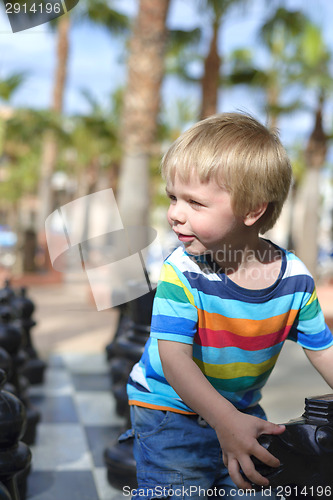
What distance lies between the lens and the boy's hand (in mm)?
1000

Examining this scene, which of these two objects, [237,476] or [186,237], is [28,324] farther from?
[237,476]

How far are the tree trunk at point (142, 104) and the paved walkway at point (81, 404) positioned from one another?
1590 mm

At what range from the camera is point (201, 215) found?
1217 mm

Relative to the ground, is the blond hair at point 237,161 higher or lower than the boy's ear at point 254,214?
higher

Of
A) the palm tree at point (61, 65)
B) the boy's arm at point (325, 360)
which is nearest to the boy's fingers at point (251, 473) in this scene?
the boy's arm at point (325, 360)

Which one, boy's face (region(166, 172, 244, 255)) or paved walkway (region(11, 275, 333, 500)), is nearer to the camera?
boy's face (region(166, 172, 244, 255))

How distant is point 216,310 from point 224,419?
0.24 meters

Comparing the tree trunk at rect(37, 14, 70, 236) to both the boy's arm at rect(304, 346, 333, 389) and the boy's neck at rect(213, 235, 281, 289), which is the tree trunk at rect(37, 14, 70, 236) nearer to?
the boy's neck at rect(213, 235, 281, 289)

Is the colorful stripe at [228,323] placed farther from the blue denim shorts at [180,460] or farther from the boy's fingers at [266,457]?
the boy's fingers at [266,457]

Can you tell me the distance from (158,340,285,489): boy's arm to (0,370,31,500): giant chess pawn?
69 cm

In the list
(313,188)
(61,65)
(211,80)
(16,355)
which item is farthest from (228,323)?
(61,65)

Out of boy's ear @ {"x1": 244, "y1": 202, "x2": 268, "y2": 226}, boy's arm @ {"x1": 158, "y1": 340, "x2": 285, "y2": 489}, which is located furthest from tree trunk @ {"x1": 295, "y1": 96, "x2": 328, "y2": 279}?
boy's arm @ {"x1": 158, "y1": 340, "x2": 285, "y2": 489}

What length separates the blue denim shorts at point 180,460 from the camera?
4.29ft

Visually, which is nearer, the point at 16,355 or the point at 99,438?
the point at 16,355
